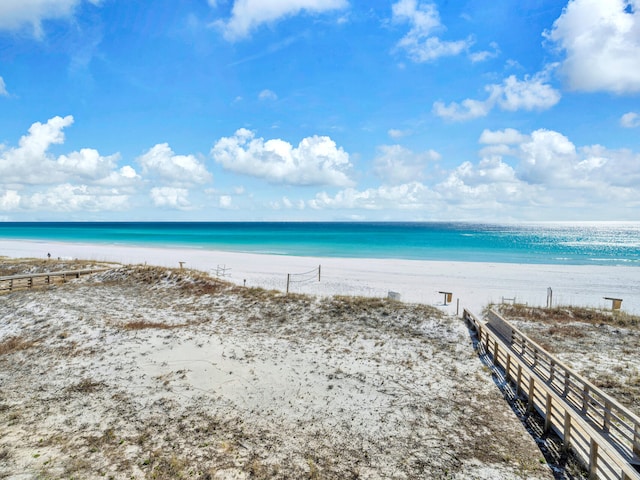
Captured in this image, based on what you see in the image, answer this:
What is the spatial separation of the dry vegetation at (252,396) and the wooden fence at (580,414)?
0.85 metres

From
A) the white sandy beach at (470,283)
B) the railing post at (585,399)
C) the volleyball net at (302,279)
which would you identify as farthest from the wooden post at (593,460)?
the volleyball net at (302,279)

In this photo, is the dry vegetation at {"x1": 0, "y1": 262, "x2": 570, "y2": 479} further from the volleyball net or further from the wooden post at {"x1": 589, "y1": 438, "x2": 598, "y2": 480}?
the volleyball net

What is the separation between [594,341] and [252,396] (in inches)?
614

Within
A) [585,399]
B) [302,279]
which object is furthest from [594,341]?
[302,279]

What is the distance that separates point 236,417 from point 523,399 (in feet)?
29.1

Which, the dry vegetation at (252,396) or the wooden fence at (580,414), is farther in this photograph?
the dry vegetation at (252,396)

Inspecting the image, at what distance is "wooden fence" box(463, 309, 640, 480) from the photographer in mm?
7340

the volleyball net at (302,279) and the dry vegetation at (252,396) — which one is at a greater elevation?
the volleyball net at (302,279)

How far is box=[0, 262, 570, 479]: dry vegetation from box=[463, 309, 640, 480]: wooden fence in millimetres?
855

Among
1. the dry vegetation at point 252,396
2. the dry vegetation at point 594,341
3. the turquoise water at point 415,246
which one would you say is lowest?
the dry vegetation at point 252,396

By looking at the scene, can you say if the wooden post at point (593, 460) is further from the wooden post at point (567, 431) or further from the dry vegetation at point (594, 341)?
the dry vegetation at point (594, 341)

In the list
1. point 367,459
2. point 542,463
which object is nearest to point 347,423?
point 367,459

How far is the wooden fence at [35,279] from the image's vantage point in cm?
2488

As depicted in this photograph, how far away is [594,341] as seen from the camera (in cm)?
1622
